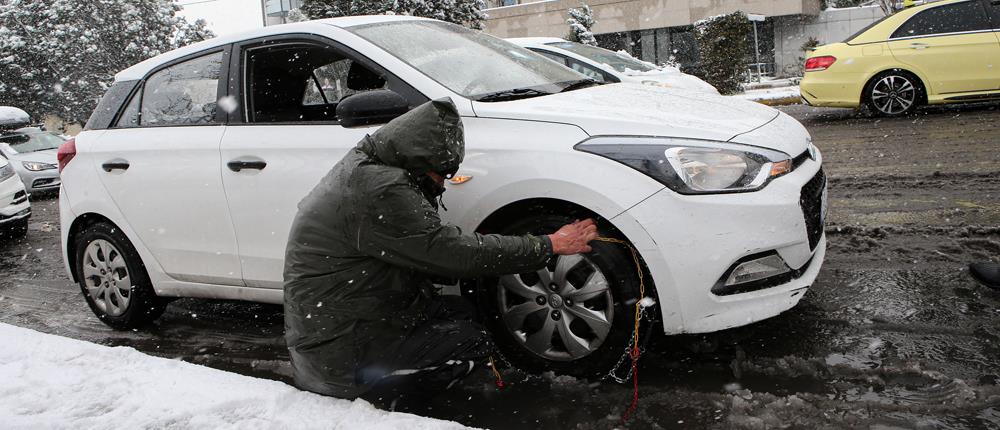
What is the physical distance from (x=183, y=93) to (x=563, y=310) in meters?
2.55

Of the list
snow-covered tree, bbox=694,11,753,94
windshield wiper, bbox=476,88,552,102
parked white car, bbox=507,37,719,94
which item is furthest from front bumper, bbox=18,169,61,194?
snow-covered tree, bbox=694,11,753,94

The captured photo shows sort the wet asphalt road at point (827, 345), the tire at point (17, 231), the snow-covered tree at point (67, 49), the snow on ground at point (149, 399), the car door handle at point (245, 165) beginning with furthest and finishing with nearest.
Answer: the snow-covered tree at point (67, 49), the tire at point (17, 231), the car door handle at point (245, 165), the wet asphalt road at point (827, 345), the snow on ground at point (149, 399)

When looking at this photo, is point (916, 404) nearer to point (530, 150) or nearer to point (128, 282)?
point (530, 150)

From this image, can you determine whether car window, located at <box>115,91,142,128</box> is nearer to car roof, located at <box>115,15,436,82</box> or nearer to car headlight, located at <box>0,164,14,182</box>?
car roof, located at <box>115,15,436,82</box>

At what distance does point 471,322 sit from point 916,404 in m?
1.68

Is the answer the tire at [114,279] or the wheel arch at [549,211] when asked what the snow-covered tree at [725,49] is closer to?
the tire at [114,279]

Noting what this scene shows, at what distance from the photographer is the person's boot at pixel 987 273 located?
369 cm

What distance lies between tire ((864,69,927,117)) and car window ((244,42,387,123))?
848 cm

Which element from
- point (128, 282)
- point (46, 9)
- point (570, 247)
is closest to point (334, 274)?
point (570, 247)

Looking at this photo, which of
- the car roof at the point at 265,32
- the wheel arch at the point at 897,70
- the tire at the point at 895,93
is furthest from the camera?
the tire at the point at 895,93

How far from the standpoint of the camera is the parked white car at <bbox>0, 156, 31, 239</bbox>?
838cm

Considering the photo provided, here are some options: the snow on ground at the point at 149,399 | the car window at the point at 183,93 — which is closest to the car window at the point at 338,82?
the car window at the point at 183,93

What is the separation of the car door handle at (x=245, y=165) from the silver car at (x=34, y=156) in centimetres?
998

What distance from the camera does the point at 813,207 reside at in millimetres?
3156
